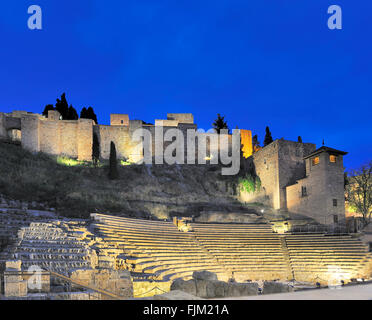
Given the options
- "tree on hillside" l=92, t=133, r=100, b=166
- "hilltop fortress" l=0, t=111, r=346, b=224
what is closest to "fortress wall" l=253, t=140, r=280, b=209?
"hilltop fortress" l=0, t=111, r=346, b=224

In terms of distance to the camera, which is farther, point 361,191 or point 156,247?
point 361,191

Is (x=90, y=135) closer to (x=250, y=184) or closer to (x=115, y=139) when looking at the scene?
(x=115, y=139)

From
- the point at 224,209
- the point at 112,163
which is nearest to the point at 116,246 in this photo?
the point at 224,209

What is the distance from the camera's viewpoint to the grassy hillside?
82.3ft

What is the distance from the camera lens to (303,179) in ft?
101

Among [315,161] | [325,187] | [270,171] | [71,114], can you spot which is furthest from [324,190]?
[71,114]

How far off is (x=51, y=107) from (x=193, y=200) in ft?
90.1

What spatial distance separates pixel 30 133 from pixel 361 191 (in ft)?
113

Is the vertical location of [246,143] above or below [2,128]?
below

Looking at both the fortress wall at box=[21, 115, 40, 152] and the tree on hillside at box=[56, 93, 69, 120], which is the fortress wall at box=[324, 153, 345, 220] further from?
the tree on hillside at box=[56, 93, 69, 120]

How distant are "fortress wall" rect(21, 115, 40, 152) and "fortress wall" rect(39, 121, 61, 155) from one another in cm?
72

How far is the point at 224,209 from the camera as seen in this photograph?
32969 millimetres

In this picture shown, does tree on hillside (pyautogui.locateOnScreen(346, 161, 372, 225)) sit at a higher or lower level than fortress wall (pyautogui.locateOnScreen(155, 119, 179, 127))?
lower
